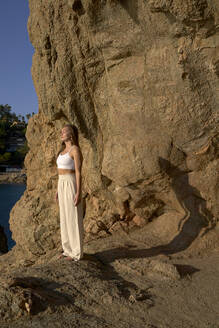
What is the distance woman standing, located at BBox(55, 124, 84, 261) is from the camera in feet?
12.4

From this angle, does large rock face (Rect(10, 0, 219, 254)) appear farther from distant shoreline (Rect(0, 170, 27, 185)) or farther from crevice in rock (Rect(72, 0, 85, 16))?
distant shoreline (Rect(0, 170, 27, 185))

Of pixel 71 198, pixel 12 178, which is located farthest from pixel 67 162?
pixel 12 178

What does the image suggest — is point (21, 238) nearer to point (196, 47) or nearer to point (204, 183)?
point (204, 183)

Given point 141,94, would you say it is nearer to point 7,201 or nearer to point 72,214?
point 72,214

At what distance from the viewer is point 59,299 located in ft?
9.16

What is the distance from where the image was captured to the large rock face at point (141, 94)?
4.03 meters

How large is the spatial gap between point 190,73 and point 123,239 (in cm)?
277

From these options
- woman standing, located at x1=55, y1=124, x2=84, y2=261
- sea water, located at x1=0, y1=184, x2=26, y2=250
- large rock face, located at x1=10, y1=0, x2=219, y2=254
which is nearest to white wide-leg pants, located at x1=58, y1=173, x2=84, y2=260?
woman standing, located at x1=55, y1=124, x2=84, y2=261

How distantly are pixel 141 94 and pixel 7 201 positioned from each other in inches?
958

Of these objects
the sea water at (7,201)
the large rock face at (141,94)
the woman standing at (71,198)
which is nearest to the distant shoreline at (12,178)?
the sea water at (7,201)

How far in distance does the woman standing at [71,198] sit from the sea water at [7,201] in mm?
13909

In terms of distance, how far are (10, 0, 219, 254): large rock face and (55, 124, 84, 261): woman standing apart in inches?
37.5

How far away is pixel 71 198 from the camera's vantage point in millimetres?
3779

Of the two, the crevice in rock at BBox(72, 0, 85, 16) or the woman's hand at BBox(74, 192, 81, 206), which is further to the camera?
the crevice in rock at BBox(72, 0, 85, 16)
